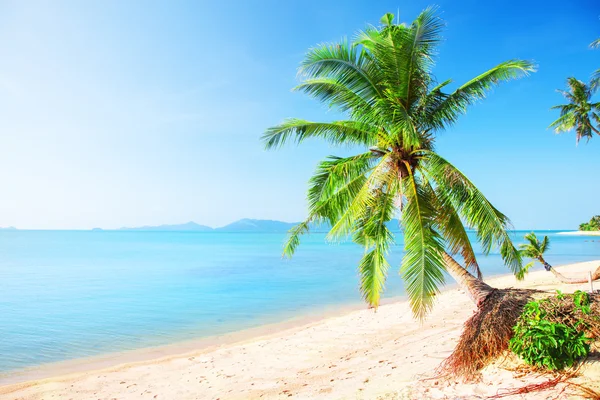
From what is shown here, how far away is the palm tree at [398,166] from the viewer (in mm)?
6871

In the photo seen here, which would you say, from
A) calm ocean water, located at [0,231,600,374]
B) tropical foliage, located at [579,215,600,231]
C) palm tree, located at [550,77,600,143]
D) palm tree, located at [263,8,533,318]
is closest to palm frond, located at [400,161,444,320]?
palm tree, located at [263,8,533,318]

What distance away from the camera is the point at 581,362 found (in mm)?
4766

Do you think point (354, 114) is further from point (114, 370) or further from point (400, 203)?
point (114, 370)

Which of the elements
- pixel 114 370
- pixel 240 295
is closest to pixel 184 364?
pixel 114 370

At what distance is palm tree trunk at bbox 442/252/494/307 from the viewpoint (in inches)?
258

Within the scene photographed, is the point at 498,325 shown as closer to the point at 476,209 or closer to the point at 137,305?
the point at 476,209

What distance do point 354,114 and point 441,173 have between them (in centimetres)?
258

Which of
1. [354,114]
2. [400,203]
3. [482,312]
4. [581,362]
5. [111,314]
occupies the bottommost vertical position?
[111,314]

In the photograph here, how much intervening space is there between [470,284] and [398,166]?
9.14ft

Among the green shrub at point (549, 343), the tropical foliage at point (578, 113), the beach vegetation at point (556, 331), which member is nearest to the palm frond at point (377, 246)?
the beach vegetation at point (556, 331)

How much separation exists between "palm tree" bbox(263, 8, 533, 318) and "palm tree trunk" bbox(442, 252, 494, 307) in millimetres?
19

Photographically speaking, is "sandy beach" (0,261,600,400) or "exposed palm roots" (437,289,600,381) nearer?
"exposed palm roots" (437,289,600,381)

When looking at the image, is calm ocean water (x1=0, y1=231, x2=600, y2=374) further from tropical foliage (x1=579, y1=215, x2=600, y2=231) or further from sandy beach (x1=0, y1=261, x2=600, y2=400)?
tropical foliage (x1=579, y1=215, x2=600, y2=231)

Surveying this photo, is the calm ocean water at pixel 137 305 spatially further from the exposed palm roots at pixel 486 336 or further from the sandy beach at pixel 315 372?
the exposed palm roots at pixel 486 336
